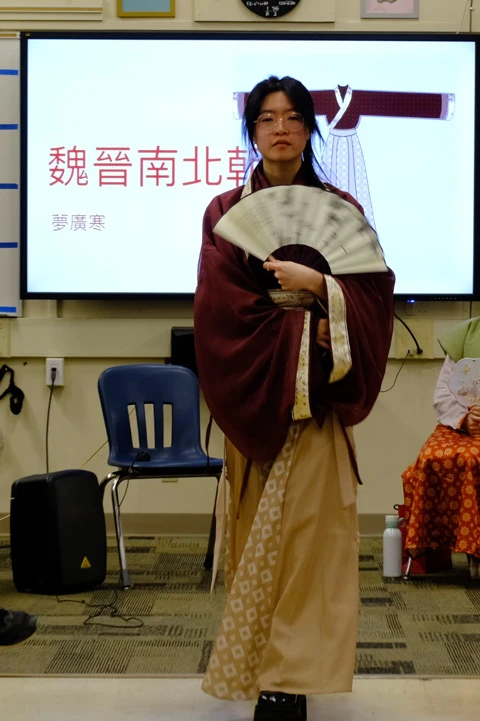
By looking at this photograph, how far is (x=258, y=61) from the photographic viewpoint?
14.7 feet

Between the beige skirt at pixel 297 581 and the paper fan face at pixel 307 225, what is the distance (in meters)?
0.40

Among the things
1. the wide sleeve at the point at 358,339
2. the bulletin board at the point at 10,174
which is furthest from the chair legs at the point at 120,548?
the wide sleeve at the point at 358,339

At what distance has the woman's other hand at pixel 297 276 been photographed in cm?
216

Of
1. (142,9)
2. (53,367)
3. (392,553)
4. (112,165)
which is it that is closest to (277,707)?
(392,553)

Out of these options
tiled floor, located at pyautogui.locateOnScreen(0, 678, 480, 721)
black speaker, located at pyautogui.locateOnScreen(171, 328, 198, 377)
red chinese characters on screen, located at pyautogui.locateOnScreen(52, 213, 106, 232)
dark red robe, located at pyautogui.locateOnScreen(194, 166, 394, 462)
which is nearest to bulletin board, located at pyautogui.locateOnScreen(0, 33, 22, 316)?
red chinese characters on screen, located at pyautogui.locateOnScreen(52, 213, 106, 232)

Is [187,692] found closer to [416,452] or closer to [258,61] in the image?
[416,452]

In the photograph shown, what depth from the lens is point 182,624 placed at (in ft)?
10.4

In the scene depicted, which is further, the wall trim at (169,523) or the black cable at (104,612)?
the wall trim at (169,523)

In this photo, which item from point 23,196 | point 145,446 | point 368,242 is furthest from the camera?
point 23,196

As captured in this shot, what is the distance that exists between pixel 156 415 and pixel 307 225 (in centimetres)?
204

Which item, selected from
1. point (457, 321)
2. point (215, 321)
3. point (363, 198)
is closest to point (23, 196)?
point (363, 198)

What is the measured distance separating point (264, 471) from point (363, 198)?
8.16ft

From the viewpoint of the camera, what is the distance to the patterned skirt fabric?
12.2ft

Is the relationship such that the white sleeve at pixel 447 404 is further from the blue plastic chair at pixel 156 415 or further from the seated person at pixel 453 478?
the blue plastic chair at pixel 156 415
